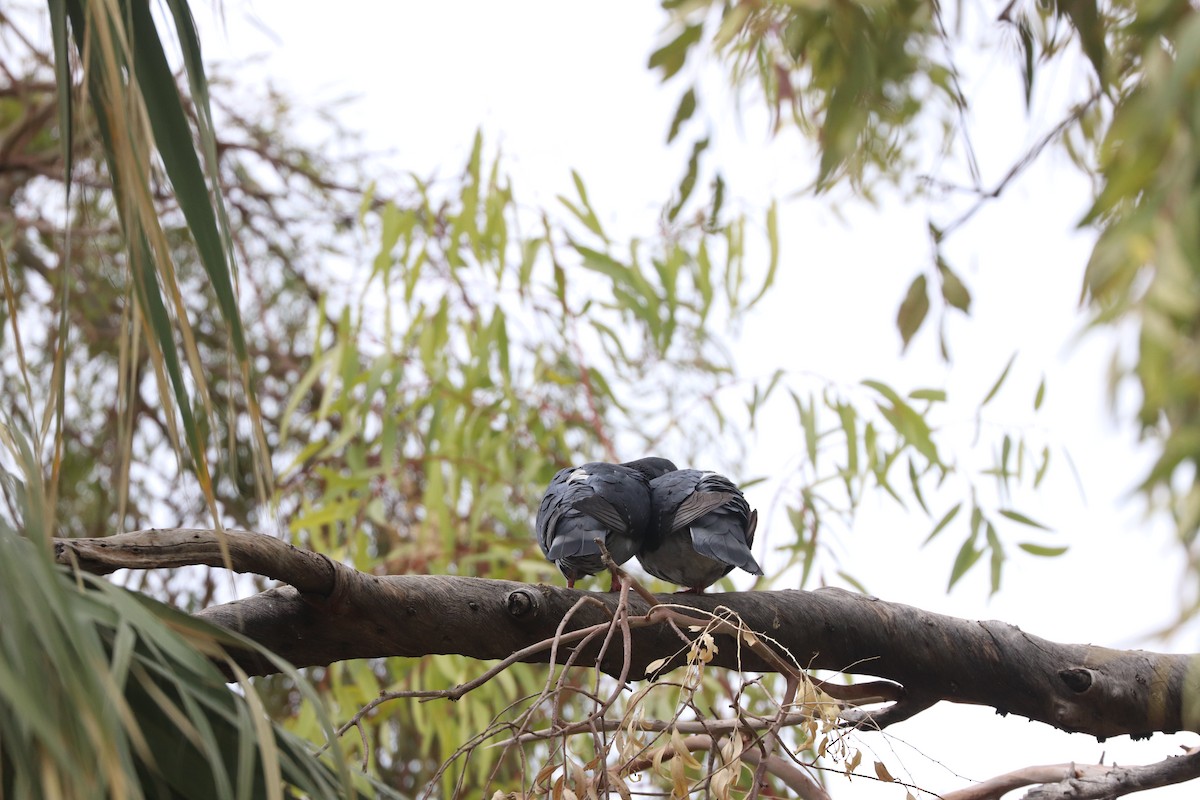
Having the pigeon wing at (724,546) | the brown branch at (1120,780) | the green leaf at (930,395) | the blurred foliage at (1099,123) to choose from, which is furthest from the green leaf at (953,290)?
the green leaf at (930,395)

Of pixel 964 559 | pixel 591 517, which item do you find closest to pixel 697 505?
pixel 591 517

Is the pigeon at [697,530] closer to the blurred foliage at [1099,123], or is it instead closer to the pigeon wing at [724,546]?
the pigeon wing at [724,546]

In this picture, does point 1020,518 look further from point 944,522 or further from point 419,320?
point 419,320

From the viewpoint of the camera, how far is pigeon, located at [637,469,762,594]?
5.07ft

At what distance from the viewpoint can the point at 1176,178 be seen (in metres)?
0.56

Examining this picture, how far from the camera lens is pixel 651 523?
68.3 inches

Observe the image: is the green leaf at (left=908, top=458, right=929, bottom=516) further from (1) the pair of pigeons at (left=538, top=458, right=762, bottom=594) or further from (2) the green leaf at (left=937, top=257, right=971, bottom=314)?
(2) the green leaf at (left=937, top=257, right=971, bottom=314)

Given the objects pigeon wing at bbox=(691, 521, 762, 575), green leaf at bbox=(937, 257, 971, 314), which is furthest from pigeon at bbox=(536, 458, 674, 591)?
green leaf at bbox=(937, 257, 971, 314)

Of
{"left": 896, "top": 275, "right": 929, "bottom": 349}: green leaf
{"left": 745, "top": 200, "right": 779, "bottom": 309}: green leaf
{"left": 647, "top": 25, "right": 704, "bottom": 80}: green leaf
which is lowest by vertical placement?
{"left": 896, "top": 275, "right": 929, "bottom": 349}: green leaf

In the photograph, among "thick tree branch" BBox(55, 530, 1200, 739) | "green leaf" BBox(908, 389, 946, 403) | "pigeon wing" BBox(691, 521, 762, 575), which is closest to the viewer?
"thick tree branch" BBox(55, 530, 1200, 739)

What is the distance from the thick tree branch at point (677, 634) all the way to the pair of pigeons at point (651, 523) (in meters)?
0.16

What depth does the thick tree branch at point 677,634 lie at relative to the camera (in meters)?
0.99

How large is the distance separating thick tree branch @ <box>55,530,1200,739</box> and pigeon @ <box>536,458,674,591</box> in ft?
0.52

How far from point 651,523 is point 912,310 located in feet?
2.52
